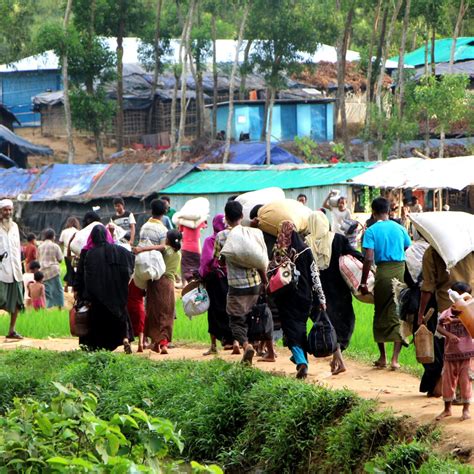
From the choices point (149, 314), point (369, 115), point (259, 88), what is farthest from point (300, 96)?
point (149, 314)

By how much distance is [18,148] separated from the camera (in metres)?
48.3

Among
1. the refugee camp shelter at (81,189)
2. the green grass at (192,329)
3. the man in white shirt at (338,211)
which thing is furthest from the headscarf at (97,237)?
the refugee camp shelter at (81,189)

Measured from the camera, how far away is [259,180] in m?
36.9

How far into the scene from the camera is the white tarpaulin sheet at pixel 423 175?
30.2m

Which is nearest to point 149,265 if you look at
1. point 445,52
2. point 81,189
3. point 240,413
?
point 240,413

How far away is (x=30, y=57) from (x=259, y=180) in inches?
831

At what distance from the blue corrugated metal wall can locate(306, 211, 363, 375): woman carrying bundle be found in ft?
141

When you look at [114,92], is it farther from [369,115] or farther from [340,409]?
[340,409]

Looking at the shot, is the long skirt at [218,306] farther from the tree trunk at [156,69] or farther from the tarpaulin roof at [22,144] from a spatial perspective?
the tree trunk at [156,69]

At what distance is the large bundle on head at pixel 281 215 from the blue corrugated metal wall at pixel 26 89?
141 feet

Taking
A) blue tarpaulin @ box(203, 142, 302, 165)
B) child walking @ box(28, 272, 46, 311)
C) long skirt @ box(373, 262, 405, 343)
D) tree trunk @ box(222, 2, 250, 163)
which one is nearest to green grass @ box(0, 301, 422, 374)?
long skirt @ box(373, 262, 405, 343)

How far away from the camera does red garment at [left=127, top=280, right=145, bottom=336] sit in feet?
46.7

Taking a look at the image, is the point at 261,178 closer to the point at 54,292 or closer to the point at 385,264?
the point at 54,292

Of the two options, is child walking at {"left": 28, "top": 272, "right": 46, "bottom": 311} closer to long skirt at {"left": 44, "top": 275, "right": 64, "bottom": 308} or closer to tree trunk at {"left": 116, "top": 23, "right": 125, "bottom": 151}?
long skirt at {"left": 44, "top": 275, "right": 64, "bottom": 308}
